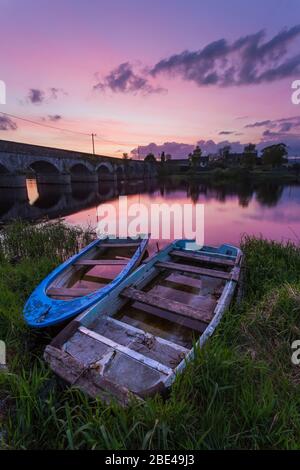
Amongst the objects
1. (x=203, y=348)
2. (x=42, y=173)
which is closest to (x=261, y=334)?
(x=203, y=348)

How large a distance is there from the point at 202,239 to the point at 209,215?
6108mm

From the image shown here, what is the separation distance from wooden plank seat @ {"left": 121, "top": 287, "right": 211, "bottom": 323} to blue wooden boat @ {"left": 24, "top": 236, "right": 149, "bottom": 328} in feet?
1.28

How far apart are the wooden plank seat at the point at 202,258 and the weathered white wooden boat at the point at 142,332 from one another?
1.0 inches

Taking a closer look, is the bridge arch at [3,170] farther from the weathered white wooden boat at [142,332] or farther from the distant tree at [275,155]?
the distant tree at [275,155]

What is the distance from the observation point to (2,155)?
87.8 ft

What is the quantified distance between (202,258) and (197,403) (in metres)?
3.77

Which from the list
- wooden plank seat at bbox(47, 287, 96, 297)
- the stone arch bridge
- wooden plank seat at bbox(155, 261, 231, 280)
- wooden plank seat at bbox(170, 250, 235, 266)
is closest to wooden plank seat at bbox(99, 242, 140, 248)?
wooden plank seat at bbox(170, 250, 235, 266)

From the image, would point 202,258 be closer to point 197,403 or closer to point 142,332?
point 142,332

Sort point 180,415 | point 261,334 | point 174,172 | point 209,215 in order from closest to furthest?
point 180,415 → point 261,334 → point 209,215 → point 174,172

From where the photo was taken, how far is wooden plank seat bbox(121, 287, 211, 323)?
336 cm

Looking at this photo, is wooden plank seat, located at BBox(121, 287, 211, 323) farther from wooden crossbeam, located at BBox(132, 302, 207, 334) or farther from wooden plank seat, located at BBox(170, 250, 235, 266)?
wooden plank seat, located at BBox(170, 250, 235, 266)

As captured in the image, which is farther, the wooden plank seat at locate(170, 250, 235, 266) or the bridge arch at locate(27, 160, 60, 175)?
the bridge arch at locate(27, 160, 60, 175)

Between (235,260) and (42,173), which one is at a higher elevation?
(42,173)

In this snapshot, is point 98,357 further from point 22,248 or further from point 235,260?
point 22,248
